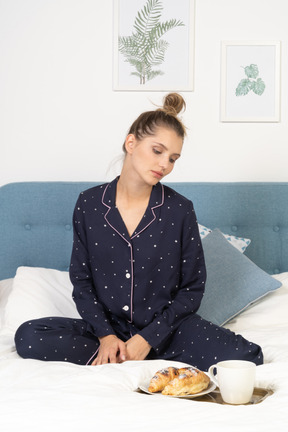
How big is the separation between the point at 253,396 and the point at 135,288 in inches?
24.6

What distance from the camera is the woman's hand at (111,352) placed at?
1.72 meters

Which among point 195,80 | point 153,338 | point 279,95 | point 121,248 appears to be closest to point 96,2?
point 195,80

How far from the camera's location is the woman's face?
186cm

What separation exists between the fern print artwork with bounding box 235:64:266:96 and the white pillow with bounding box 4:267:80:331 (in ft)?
3.82

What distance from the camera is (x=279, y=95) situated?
2.79 m

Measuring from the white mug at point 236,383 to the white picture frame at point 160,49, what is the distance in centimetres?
174

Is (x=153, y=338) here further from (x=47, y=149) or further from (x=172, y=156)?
(x=47, y=149)

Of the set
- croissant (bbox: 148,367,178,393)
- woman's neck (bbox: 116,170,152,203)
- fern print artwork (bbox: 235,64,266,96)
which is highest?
fern print artwork (bbox: 235,64,266,96)

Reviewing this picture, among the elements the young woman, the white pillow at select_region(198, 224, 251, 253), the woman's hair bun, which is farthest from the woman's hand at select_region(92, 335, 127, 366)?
the white pillow at select_region(198, 224, 251, 253)

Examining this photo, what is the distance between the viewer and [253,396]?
1363 mm

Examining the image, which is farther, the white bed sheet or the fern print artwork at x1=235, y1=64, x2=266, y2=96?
the fern print artwork at x1=235, y1=64, x2=266, y2=96

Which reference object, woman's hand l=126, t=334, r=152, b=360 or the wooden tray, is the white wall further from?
the wooden tray

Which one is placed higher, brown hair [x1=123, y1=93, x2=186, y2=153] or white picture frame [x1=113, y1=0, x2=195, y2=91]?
white picture frame [x1=113, y1=0, x2=195, y2=91]

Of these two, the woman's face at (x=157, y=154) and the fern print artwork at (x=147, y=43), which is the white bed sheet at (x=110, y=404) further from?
the fern print artwork at (x=147, y=43)
